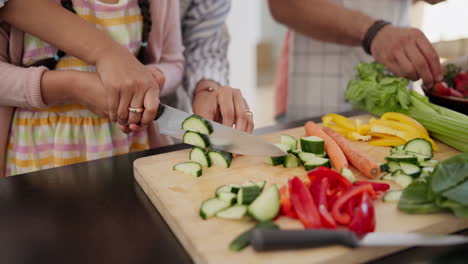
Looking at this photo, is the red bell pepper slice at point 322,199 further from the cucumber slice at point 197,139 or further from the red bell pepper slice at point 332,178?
the cucumber slice at point 197,139

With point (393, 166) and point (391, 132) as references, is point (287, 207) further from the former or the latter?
point (391, 132)

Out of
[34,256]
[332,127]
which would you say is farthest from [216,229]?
[332,127]

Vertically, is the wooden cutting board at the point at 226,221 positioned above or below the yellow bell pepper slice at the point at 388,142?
below

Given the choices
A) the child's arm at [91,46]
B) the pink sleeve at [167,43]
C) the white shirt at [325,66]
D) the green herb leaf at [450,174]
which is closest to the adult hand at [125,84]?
the child's arm at [91,46]

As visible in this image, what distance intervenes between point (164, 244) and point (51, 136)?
0.90 m

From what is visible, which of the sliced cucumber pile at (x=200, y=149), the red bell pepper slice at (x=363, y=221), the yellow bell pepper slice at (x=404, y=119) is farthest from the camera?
the yellow bell pepper slice at (x=404, y=119)

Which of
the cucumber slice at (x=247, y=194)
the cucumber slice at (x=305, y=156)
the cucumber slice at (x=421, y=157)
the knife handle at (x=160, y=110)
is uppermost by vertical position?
the knife handle at (x=160, y=110)

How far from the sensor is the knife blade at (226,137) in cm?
154

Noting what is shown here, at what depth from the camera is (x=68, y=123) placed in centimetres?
178

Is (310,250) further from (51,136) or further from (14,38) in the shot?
(14,38)

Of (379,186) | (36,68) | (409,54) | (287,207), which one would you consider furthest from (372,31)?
(36,68)

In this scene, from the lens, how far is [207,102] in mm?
1852

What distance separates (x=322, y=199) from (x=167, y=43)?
1205 millimetres

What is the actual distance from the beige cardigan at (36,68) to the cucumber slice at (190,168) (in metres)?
0.56
